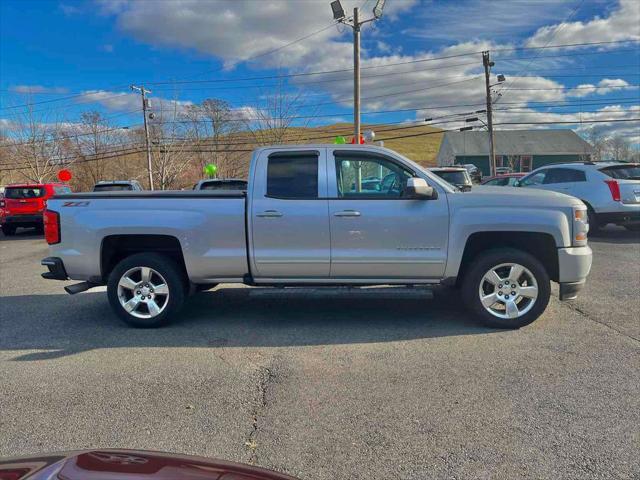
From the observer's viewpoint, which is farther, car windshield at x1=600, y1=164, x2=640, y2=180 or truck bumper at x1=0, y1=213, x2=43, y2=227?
truck bumper at x1=0, y1=213, x2=43, y2=227

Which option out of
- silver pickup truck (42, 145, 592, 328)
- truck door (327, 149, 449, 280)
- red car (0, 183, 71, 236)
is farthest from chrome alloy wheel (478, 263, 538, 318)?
red car (0, 183, 71, 236)

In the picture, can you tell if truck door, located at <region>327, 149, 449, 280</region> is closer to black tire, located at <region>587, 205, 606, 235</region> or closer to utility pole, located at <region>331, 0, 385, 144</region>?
black tire, located at <region>587, 205, 606, 235</region>

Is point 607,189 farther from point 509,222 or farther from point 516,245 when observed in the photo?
point 509,222

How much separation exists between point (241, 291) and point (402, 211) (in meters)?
3.08

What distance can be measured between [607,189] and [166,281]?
390 inches

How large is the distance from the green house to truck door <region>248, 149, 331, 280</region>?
55.8m

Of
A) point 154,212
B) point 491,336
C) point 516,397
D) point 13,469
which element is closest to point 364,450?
point 516,397

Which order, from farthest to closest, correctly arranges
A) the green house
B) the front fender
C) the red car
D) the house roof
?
the house roof, the green house, the red car, the front fender

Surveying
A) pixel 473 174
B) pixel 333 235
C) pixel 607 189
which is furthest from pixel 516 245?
pixel 473 174

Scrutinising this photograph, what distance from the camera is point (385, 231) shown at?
4.89 m

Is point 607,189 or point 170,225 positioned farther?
point 607,189

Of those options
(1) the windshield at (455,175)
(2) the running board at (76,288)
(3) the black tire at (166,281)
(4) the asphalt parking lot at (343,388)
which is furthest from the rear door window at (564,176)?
(2) the running board at (76,288)

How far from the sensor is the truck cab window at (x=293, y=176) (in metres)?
5.02

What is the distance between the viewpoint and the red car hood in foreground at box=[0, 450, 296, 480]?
151cm
